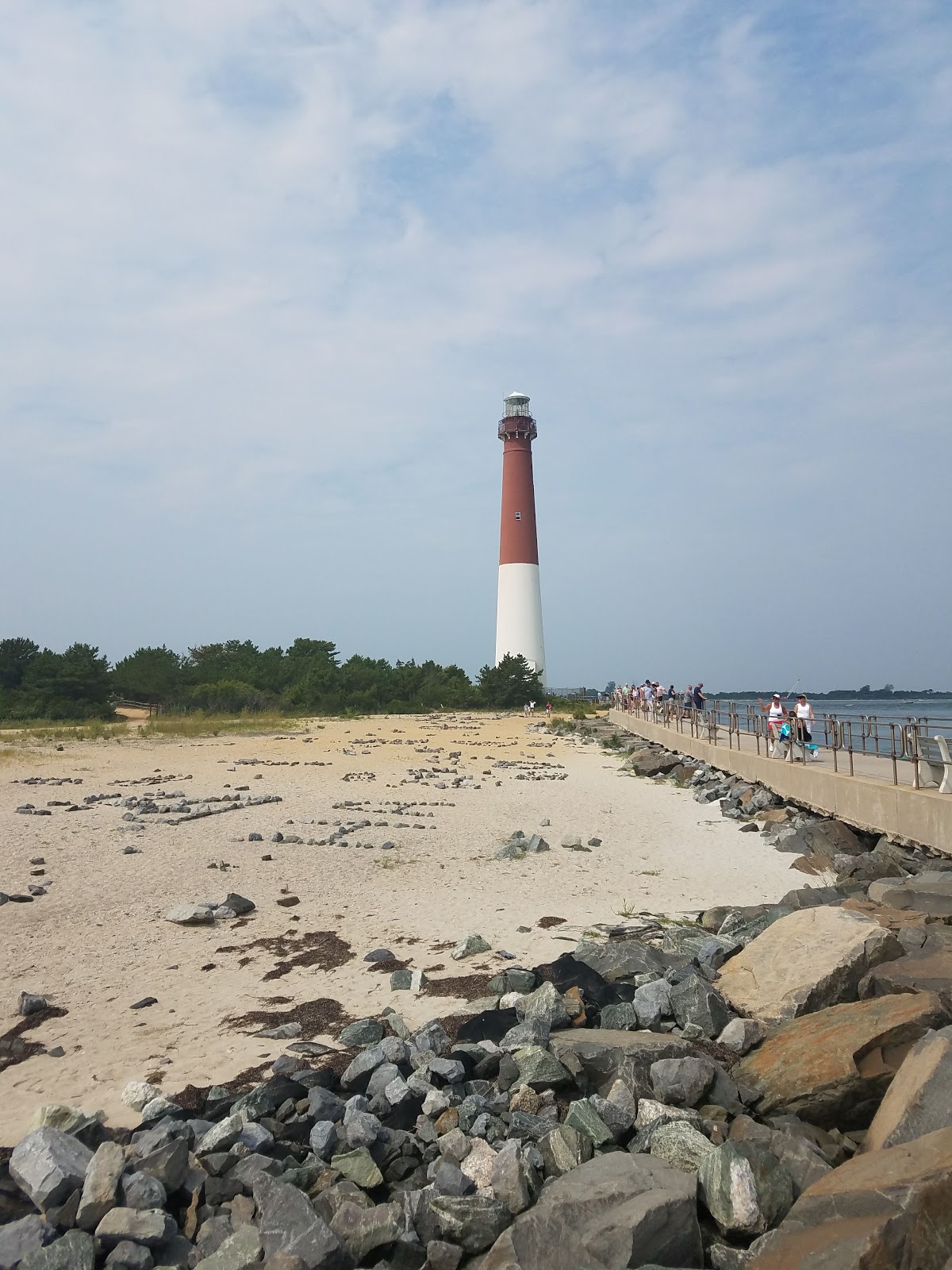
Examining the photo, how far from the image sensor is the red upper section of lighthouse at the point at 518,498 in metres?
56.0

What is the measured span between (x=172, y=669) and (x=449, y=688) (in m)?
18.3

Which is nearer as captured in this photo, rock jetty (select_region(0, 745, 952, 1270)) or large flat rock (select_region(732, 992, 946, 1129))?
rock jetty (select_region(0, 745, 952, 1270))

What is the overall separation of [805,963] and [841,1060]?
1585mm

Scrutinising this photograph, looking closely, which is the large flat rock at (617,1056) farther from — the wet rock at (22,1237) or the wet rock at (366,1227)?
the wet rock at (22,1237)

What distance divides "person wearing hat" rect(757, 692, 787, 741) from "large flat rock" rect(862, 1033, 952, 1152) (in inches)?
643

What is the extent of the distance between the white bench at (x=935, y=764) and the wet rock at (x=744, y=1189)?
8.76m

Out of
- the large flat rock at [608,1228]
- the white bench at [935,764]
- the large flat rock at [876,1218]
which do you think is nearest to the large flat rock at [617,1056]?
the large flat rock at [608,1228]

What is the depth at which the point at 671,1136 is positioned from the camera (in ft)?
16.9

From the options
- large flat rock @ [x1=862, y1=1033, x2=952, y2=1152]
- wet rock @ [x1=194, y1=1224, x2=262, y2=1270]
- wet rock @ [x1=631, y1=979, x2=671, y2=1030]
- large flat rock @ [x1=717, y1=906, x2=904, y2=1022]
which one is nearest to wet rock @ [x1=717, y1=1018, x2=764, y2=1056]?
large flat rock @ [x1=717, y1=906, x2=904, y2=1022]

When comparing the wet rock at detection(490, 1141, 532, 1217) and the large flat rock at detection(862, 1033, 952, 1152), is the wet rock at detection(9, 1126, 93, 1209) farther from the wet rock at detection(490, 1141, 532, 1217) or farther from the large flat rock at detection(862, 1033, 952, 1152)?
the large flat rock at detection(862, 1033, 952, 1152)

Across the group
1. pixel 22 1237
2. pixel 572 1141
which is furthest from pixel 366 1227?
pixel 22 1237

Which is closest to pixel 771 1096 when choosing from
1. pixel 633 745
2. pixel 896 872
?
pixel 896 872

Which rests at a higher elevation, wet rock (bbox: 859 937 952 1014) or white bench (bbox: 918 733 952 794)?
white bench (bbox: 918 733 952 794)

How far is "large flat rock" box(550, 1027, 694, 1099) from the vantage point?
5.89m
